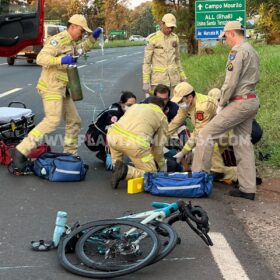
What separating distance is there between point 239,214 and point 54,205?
1.92 m

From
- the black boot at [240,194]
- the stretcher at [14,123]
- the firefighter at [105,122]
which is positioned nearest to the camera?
the black boot at [240,194]

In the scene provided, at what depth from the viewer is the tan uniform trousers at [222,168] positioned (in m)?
6.99

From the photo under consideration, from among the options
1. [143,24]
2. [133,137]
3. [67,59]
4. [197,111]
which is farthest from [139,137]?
[143,24]

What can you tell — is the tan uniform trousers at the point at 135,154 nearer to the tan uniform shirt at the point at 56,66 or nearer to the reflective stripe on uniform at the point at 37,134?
the reflective stripe on uniform at the point at 37,134

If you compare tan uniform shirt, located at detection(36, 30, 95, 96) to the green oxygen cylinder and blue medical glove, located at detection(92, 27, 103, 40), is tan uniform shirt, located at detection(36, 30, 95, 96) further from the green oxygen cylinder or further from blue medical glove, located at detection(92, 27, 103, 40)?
blue medical glove, located at detection(92, 27, 103, 40)

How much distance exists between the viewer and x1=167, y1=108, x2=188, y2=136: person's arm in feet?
23.4

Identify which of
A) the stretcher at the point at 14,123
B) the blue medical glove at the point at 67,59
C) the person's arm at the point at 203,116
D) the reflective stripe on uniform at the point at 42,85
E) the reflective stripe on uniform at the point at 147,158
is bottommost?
the reflective stripe on uniform at the point at 147,158

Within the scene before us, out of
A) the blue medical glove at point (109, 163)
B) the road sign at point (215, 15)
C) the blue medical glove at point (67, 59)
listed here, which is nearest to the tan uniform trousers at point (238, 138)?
the blue medical glove at point (109, 163)

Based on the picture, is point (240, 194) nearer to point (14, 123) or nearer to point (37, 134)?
point (37, 134)

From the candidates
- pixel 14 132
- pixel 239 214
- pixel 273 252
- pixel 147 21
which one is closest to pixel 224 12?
pixel 14 132

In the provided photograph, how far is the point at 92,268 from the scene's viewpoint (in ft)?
13.4

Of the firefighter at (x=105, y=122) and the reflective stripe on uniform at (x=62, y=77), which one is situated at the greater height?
the reflective stripe on uniform at (x=62, y=77)

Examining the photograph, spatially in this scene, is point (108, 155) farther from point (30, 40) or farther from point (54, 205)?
point (30, 40)

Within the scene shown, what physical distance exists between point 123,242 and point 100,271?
30 cm
